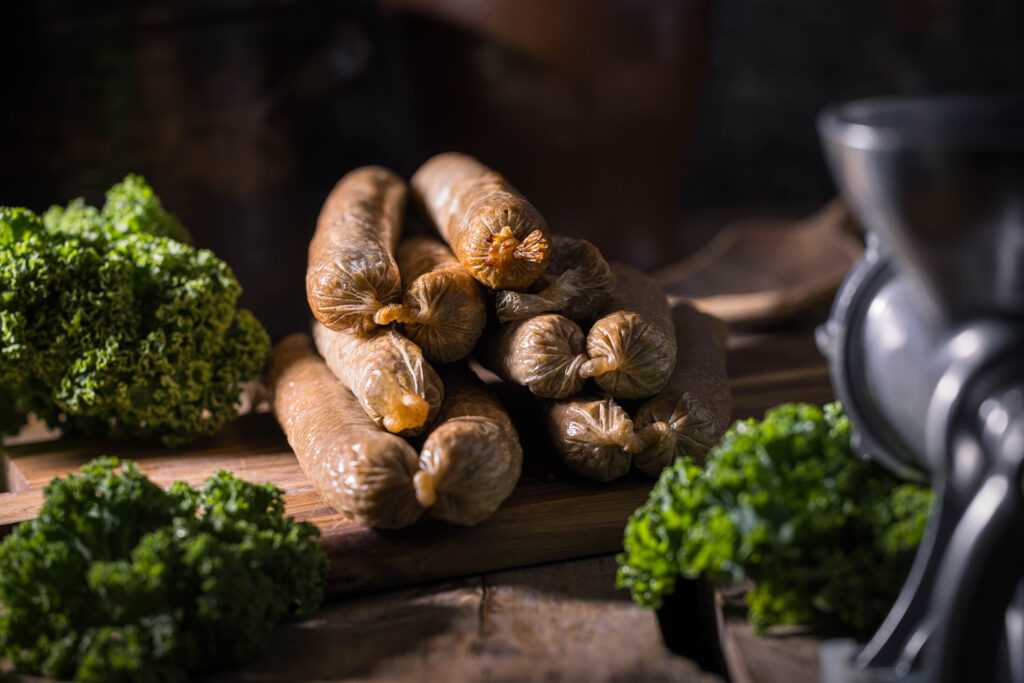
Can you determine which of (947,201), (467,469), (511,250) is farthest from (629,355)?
(947,201)

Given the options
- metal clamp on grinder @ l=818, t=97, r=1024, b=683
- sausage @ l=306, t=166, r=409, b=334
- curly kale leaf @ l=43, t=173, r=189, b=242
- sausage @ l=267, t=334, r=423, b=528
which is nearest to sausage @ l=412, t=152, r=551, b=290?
sausage @ l=306, t=166, r=409, b=334

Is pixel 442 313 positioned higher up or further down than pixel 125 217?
further down

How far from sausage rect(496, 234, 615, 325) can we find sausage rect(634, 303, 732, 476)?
0.74 ft

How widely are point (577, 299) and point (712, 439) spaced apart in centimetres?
38

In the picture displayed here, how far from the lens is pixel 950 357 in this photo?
3.91 ft

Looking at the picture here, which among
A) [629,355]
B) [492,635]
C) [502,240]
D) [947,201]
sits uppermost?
[947,201]

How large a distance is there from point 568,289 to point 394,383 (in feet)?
1.36

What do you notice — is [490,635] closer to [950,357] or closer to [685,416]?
[685,416]

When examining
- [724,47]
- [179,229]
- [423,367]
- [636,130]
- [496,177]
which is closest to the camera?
[423,367]

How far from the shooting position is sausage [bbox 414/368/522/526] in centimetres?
164

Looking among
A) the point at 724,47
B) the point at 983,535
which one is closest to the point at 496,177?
the point at 983,535

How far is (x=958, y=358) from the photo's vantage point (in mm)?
1177

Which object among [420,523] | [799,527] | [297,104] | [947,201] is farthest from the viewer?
[297,104]

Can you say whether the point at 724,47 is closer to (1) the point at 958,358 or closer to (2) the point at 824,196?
(2) the point at 824,196
